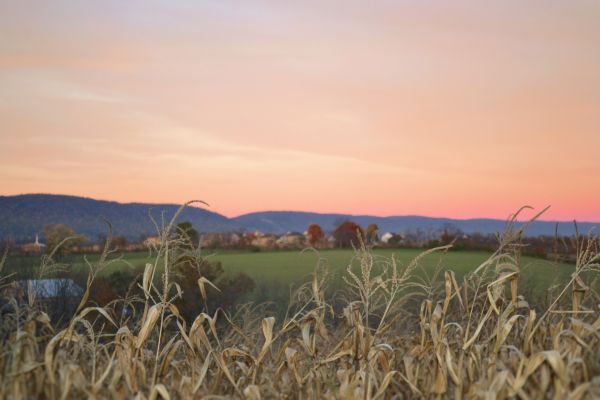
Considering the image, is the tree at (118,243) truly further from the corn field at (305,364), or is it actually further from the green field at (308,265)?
the corn field at (305,364)

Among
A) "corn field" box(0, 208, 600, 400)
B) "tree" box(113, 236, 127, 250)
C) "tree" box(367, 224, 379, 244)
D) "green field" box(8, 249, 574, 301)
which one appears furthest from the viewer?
"tree" box(113, 236, 127, 250)

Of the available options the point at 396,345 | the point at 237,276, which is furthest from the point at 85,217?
the point at 396,345

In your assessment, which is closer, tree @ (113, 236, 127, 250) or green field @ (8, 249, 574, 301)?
green field @ (8, 249, 574, 301)

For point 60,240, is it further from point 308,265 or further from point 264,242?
point 264,242

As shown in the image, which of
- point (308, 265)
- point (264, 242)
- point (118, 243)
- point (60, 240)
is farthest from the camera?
point (264, 242)

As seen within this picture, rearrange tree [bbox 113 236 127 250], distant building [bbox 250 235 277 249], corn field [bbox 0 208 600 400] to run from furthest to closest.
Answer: distant building [bbox 250 235 277 249], tree [bbox 113 236 127 250], corn field [bbox 0 208 600 400]

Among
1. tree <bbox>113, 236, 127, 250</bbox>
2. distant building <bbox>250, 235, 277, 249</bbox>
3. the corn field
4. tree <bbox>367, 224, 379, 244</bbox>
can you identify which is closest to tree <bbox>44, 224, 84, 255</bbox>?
the corn field

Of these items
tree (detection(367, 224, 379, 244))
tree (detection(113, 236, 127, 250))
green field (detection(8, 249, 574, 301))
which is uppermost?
tree (detection(367, 224, 379, 244))

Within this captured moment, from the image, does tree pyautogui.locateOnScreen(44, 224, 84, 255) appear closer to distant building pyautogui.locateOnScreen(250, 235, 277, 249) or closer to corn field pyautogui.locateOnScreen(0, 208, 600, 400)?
corn field pyautogui.locateOnScreen(0, 208, 600, 400)

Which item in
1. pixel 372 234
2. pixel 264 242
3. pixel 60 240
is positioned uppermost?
pixel 372 234

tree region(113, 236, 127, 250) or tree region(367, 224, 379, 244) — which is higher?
tree region(367, 224, 379, 244)

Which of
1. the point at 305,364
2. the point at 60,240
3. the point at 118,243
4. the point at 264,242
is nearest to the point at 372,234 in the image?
the point at 305,364

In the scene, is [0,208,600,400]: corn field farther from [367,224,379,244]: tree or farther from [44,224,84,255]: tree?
[367,224,379,244]: tree

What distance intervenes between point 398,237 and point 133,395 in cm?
3187
